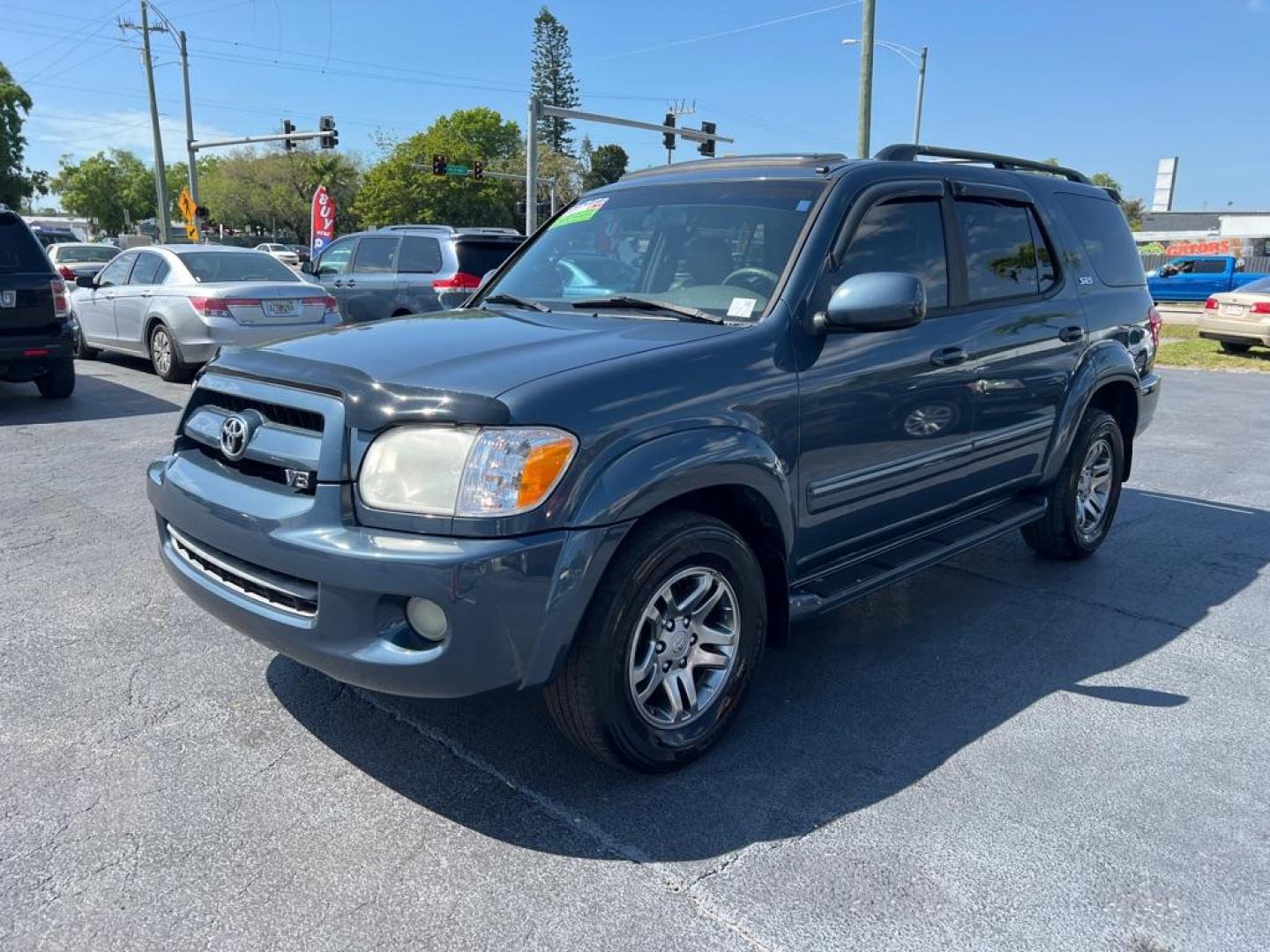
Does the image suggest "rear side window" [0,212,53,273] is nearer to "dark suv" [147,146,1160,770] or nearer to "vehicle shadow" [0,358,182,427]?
"vehicle shadow" [0,358,182,427]

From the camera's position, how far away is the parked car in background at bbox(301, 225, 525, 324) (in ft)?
38.2

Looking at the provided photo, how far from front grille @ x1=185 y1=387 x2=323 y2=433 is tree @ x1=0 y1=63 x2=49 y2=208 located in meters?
63.8

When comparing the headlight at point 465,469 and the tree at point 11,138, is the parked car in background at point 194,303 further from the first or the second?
the tree at point 11,138

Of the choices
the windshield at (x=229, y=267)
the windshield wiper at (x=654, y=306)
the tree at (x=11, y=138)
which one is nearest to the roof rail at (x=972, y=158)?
the windshield wiper at (x=654, y=306)

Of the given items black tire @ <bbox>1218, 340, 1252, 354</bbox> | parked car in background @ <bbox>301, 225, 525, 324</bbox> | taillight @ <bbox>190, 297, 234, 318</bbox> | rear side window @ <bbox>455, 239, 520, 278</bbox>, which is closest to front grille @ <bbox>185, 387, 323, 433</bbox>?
taillight @ <bbox>190, 297, 234, 318</bbox>

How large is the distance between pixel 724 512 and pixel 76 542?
3.87 m

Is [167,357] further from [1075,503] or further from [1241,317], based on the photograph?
[1241,317]

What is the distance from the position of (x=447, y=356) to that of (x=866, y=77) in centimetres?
1772

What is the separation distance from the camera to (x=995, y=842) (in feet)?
8.79

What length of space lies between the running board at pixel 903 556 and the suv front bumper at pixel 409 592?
1015 millimetres

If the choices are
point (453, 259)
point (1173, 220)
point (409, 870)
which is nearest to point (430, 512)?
point (409, 870)

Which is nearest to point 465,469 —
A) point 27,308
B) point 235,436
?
point 235,436

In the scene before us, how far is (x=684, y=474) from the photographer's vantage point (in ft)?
9.09

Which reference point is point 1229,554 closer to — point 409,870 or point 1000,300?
point 1000,300
